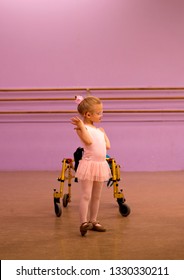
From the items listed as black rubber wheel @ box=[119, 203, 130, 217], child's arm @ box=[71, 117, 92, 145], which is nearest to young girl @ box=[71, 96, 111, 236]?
child's arm @ box=[71, 117, 92, 145]

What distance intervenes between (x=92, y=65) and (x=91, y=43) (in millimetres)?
274

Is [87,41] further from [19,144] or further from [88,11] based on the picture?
[19,144]

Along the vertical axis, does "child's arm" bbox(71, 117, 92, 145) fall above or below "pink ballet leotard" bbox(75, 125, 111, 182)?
above

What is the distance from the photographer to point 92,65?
251 inches

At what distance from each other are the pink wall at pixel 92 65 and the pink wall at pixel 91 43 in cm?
1

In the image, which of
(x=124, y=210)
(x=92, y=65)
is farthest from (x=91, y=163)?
(x=92, y=65)

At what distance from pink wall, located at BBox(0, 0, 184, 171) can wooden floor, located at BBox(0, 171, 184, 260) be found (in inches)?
50.7

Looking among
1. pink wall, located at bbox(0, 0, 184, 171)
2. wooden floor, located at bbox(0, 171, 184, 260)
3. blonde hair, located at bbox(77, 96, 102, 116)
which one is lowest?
wooden floor, located at bbox(0, 171, 184, 260)

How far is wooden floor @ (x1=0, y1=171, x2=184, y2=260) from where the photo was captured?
2553 mm

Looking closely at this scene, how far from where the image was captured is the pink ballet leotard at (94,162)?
299 centimetres

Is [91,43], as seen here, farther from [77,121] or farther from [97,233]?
[97,233]

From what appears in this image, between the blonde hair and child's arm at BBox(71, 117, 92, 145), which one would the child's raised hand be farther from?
the blonde hair

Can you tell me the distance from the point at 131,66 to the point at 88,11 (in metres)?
0.87

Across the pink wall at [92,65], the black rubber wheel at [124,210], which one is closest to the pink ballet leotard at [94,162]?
the black rubber wheel at [124,210]
